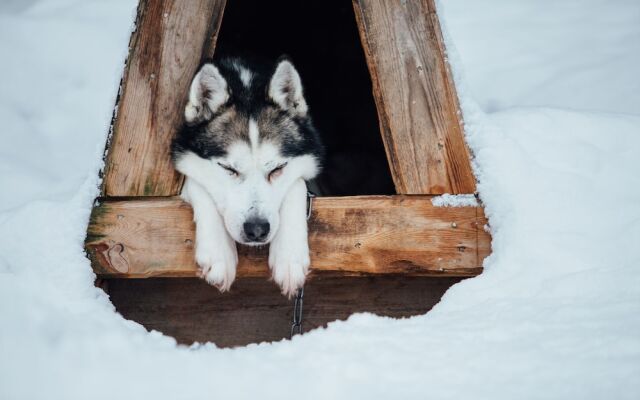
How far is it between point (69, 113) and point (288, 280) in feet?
8.21

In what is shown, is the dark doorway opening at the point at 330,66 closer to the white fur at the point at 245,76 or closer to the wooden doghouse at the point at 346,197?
the white fur at the point at 245,76

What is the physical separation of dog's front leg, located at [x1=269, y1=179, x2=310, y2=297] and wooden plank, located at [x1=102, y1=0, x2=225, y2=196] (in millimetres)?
633

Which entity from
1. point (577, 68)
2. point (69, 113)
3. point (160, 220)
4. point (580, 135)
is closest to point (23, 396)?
point (160, 220)

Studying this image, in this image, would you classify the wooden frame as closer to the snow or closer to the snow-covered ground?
the snow

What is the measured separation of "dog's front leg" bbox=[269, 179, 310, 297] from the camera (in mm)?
2193

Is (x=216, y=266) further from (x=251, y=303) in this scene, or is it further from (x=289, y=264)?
(x=251, y=303)

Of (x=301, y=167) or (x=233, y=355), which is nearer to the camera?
(x=233, y=355)

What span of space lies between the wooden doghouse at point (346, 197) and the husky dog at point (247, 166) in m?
0.15

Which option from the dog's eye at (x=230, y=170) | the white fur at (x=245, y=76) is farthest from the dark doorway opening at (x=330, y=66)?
the dog's eye at (x=230, y=170)

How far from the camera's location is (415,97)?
8.22 ft

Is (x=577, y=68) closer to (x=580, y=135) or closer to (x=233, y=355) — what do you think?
(x=580, y=135)

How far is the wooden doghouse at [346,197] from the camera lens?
241 centimetres

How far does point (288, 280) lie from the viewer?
7.18 ft

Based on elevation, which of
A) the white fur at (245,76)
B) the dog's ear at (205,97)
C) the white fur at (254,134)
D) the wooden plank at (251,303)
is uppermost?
the white fur at (245,76)
